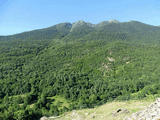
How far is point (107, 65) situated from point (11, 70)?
190 feet

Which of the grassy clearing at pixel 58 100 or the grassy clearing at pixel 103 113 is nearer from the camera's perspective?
the grassy clearing at pixel 103 113

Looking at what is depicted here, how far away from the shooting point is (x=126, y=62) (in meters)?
64.4

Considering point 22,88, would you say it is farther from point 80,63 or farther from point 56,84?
point 80,63

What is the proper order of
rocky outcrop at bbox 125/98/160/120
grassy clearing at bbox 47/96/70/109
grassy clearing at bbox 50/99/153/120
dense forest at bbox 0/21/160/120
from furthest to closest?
grassy clearing at bbox 47/96/70/109
dense forest at bbox 0/21/160/120
grassy clearing at bbox 50/99/153/120
rocky outcrop at bbox 125/98/160/120

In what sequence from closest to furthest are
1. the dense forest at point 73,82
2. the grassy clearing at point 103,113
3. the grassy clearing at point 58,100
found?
the grassy clearing at point 103,113 < the dense forest at point 73,82 < the grassy clearing at point 58,100

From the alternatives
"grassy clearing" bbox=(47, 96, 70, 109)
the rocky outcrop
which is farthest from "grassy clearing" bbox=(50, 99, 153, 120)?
"grassy clearing" bbox=(47, 96, 70, 109)

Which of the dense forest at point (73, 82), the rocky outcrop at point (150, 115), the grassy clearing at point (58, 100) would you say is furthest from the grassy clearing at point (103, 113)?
the grassy clearing at point (58, 100)

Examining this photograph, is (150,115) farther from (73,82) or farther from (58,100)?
(73,82)

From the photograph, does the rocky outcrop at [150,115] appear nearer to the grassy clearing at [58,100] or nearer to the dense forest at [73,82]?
the dense forest at [73,82]

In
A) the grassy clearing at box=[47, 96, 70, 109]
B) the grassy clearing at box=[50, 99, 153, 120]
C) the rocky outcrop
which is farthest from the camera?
the grassy clearing at box=[47, 96, 70, 109]

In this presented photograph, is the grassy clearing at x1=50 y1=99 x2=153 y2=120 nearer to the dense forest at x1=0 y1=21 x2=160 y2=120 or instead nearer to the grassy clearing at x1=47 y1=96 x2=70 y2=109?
the dense forest at x1=0 y1=21 x2=160 y2=120

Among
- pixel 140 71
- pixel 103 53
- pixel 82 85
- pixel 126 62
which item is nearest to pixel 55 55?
pixel 103 53

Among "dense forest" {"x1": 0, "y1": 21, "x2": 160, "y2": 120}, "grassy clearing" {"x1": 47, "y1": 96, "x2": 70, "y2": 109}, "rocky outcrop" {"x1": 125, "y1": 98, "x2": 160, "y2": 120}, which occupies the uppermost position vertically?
"rocky outcrop" {"x1": 125, "y1": 98, "x2": 160, "y2": 120}

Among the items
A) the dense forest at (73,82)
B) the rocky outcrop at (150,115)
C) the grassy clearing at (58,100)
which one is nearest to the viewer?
the rocky outcrop at (150,115)
